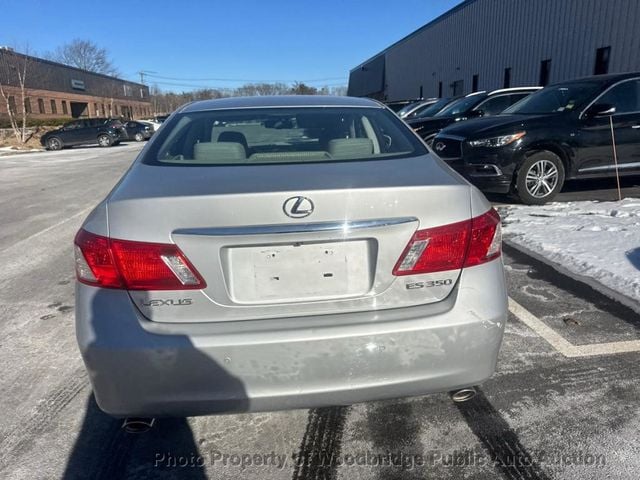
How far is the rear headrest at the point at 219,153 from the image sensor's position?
2260 mm

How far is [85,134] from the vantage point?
2670 cm

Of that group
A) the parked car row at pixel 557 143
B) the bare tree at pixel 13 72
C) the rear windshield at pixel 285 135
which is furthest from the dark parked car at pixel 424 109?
the bare tree at pixel 13 72

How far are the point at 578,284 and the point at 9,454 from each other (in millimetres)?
3989

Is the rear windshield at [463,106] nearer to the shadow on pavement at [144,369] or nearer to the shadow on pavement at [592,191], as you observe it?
the shadow on pavement at [592,191]

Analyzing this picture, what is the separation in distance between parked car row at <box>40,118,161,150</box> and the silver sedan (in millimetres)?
27973

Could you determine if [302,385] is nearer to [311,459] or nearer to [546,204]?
[311,459]

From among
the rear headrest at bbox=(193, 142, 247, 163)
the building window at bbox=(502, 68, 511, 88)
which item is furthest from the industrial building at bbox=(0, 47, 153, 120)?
the rear headrest at bbox=(193, 142, 247, 163)

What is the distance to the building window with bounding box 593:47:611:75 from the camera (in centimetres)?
1511

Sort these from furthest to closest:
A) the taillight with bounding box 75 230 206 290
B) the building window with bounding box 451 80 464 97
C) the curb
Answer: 1. the building window with bounding box 451 80 464 97
2. the curb
3. the taillight with bounding box 75 230 206 290

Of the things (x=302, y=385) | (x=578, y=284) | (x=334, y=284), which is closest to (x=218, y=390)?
(x=302, y=385)

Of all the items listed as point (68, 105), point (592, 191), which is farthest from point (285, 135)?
point (68, 105)

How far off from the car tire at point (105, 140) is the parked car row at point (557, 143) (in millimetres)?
24841

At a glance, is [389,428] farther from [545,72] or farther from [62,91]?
[62,91]

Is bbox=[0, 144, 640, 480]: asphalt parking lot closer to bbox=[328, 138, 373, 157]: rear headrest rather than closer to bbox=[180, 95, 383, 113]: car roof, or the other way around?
bbox=[328, 138, 373, 157]: rear headrest
